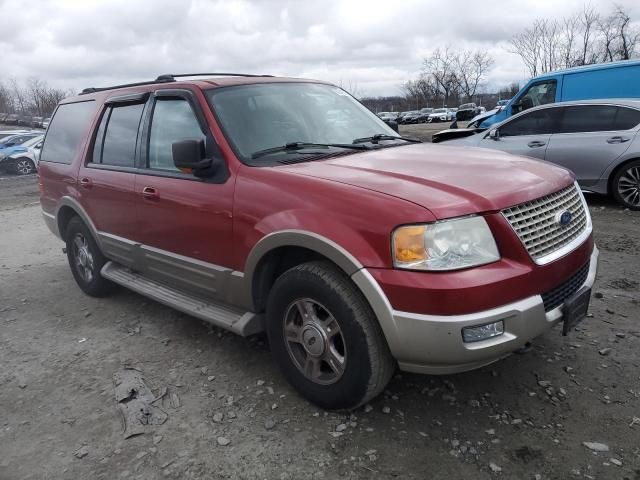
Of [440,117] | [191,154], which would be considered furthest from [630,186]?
[440,117]

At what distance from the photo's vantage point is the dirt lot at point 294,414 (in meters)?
2.53

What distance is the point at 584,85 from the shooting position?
9.28m

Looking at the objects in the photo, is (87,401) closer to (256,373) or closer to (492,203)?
(256,373)

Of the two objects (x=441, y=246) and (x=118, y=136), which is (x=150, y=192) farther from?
(x=441, y=246)

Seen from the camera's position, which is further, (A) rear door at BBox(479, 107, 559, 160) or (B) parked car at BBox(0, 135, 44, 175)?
(B) parked car at BBox(0, 135, 44, 175)

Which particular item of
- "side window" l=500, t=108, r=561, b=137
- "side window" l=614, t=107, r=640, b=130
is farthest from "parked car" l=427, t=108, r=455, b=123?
"side window" l=614, t=107, r=640, b=130

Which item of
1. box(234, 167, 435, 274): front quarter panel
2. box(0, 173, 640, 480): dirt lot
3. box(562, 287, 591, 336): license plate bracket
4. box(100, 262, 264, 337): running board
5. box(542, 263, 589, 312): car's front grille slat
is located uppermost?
box(234, 167, 435, 274): front quarter panel

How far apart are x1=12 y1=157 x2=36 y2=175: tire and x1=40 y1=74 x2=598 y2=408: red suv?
50.2 ft

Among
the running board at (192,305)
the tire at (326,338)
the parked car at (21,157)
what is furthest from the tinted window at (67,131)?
the parked car at (21,157)

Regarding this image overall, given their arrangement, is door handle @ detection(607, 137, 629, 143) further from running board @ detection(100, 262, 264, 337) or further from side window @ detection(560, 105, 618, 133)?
running board @ detection(100, 262, 264, 337)

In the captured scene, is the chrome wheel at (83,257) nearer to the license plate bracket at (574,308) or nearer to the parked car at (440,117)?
the license plate bracket at (574,308)

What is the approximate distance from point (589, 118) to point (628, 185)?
112 centimetres

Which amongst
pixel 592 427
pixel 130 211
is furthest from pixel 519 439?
pixel 130 211

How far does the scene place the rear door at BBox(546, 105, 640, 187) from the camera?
7.21 meters
